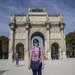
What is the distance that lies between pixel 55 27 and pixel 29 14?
26.0ft

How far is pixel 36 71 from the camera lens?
14.2ft

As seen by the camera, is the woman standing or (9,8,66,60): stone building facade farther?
(9,8,66,60): stone building facade

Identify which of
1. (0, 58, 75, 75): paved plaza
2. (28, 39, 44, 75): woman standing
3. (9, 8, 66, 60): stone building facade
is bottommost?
(0, 58, 75, 75): paved plaza

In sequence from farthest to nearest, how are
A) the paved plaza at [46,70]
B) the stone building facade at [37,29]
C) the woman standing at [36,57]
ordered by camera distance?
the stone building facade at [37,29]
the paved plaza at [46,70]
the woman standing at [36,57]

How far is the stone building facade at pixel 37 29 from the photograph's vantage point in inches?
1302

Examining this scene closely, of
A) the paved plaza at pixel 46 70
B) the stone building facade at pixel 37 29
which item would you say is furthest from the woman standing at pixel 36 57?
the stone building facade at pixel 37 29

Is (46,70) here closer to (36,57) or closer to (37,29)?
(36,57)

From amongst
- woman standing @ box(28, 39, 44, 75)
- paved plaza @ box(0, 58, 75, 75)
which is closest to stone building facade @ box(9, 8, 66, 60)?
paved plaza @ box(0, 58, 75, 75)

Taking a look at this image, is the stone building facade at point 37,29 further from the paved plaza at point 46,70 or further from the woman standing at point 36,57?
the woman standing at point 36,57

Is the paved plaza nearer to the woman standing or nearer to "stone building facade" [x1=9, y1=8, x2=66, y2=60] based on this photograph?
A: the woman standing

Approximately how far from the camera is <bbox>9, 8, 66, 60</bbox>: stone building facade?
Answer: 108 feet

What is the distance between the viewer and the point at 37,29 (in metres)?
33.9

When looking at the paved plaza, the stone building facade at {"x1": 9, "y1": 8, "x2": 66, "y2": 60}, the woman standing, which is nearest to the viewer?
the woman standing

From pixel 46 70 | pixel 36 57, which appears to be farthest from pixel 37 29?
pixel 36 57
